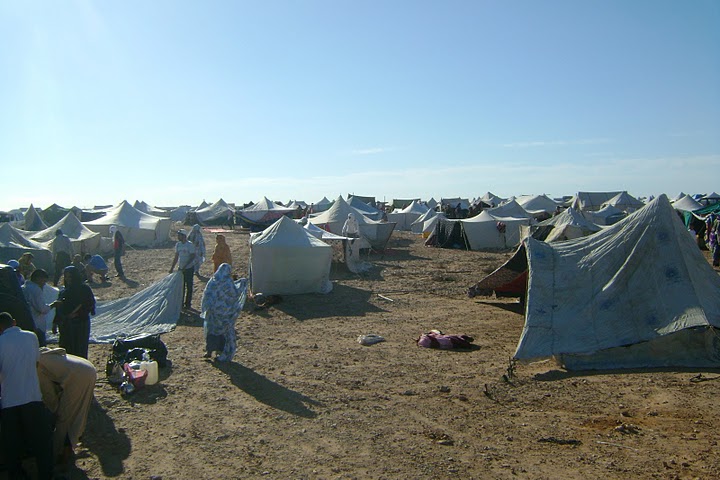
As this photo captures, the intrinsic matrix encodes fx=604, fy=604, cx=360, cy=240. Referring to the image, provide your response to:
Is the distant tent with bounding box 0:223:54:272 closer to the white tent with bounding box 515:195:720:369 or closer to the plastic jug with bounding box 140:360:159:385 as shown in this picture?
the plastic jug with bounding box 140:360:159:385

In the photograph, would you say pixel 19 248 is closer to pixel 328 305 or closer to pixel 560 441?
pixel 328 305

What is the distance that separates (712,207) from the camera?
102 feet

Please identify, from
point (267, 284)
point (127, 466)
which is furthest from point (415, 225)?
point (127, 466)

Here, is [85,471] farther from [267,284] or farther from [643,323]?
[267,284]

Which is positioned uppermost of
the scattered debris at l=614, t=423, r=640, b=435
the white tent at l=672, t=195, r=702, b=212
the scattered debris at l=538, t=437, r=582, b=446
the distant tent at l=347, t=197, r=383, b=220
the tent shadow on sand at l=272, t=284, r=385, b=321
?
the white tent at l=672, t=195, r=702, b=212

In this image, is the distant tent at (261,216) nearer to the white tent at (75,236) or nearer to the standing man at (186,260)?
the white tent at (75,236)

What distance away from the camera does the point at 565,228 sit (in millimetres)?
21141

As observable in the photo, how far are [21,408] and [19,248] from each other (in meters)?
15.0

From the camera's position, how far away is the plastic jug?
754 centimetres

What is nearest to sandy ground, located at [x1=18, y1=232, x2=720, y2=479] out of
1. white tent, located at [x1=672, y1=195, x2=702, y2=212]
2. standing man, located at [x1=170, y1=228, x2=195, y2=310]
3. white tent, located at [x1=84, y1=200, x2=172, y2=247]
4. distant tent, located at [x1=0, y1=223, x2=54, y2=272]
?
standing man, located at [x1=170, y1=228, x2=195, y2=310]

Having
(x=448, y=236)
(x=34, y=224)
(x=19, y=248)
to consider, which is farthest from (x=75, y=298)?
(x=34, y=224)

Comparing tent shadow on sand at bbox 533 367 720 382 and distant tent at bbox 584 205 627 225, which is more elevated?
distant tent at bbox 584 205 627 225

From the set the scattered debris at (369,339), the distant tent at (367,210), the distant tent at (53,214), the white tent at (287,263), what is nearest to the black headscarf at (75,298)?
the scattered debris at (369,339)

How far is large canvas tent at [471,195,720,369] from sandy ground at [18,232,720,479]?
1.42ft
